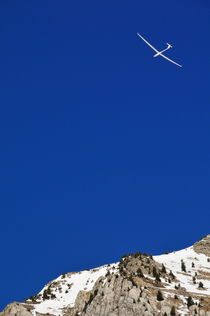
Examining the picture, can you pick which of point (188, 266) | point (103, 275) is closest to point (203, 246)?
point (188, 266)

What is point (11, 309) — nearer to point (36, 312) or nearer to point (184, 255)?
point (36, 312)

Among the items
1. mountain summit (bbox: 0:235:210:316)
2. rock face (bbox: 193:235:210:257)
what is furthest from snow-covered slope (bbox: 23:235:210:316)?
rock face (bbox: 193:235:210:257)

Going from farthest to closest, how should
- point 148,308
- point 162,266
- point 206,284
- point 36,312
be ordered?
point 162,266, point 206,284, point 36,312, point 148,308

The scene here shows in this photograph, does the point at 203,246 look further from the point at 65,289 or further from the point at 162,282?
the point at 65,289

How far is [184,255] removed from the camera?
6491 inches

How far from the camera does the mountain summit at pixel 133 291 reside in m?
106

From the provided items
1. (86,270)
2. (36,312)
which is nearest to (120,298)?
(36,312)

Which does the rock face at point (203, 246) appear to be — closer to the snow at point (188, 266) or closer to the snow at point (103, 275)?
the snow at point (188, 266)

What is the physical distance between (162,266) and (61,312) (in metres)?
36.2

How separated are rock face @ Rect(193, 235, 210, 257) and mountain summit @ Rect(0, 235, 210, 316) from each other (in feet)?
45.3

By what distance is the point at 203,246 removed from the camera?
587 feet

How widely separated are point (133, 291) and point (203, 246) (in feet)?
252

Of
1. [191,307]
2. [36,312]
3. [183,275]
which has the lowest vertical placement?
[191,307]

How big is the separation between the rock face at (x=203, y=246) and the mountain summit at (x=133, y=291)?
1381 centimetres
